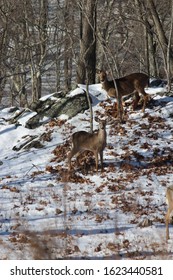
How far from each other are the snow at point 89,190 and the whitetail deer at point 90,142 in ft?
1.12

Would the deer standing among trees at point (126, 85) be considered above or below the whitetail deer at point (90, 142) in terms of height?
above

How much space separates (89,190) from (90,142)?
1.81 metres

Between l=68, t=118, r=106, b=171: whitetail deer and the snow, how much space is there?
34 centimetres

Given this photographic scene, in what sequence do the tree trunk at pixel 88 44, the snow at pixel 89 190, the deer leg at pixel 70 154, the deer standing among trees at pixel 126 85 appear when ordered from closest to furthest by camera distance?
the snow at pixel 89 190 → the deer leg at pixel 70 154 → the deer standing among trees at pixel 126 85 → the tree trunk at pixel 88 44

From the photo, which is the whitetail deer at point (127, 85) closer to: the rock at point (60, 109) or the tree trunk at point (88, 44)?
the rock at point (60, 109)

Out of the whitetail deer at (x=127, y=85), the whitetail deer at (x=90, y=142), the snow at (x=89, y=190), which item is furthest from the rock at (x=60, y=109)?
the whitetail deer at (x=90, y=142)

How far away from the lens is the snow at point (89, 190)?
8375 mm

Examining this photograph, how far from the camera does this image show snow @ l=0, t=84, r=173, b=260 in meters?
8.38
